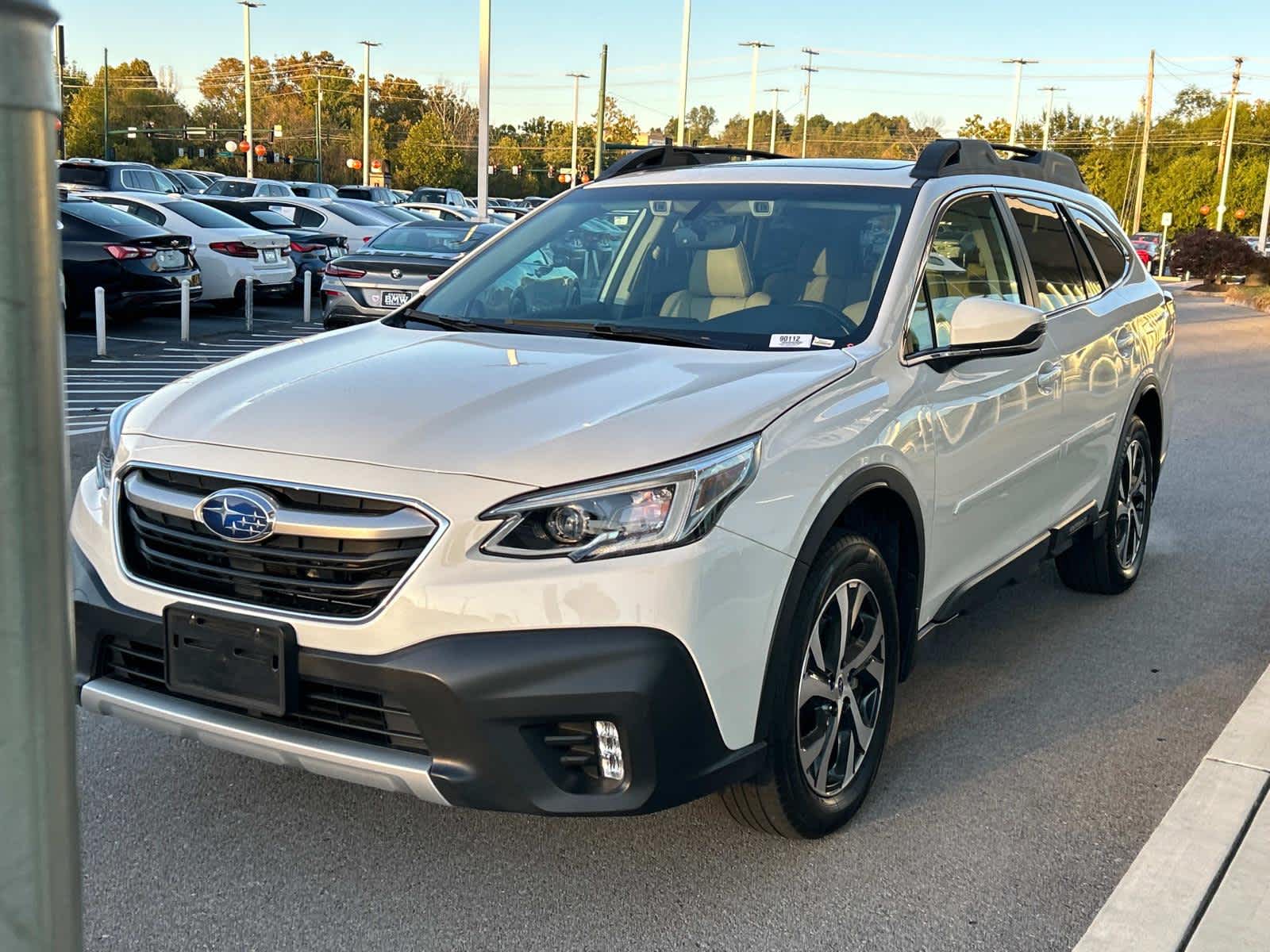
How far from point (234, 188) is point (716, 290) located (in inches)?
1248

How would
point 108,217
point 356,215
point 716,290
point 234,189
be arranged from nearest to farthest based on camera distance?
1. point 716,290
2. point 108,217
3. point 356,215
4. point 234,189

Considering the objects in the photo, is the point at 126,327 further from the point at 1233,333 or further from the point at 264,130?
the point at 264,130

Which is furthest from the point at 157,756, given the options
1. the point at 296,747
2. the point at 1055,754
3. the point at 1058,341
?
the point at 1058,341

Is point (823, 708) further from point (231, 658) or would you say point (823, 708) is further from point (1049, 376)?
point (1049, 376)

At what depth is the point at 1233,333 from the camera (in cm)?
2294

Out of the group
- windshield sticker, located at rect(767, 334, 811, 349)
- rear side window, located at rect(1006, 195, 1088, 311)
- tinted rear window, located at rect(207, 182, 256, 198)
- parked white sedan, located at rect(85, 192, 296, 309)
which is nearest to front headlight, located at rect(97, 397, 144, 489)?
windshield sticker, located at rect(767, 334, 811, 349)

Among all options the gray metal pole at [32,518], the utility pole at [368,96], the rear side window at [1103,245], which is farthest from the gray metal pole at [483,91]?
the gray metal pole at [32,518]

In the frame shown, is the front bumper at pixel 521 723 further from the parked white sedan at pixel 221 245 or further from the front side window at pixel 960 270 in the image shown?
the parked white sedan at pixel 221 245

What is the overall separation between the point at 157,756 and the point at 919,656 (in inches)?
91.8

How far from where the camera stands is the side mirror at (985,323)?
3.96m

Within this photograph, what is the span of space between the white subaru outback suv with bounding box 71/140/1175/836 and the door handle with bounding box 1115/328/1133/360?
1314 mm

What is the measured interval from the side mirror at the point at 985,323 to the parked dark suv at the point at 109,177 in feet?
67.8

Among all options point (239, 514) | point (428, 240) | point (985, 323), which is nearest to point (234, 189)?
point (428, 240)

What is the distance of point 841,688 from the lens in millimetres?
3559
